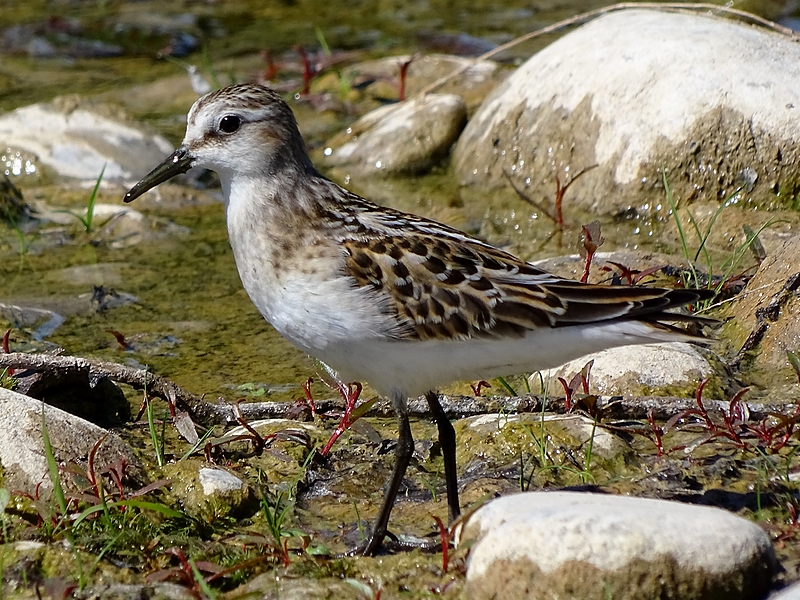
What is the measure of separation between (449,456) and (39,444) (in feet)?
5.74

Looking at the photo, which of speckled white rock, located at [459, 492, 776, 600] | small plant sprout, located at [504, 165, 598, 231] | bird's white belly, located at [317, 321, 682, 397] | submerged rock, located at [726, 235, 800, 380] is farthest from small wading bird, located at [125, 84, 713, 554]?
small plant sprout, located at [504, 165, 598, 231]

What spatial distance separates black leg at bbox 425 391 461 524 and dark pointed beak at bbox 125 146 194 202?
1.61 meters

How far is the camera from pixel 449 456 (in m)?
4.94

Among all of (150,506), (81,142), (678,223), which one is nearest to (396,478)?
(150,506)

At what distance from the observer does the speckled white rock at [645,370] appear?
580 centimetres

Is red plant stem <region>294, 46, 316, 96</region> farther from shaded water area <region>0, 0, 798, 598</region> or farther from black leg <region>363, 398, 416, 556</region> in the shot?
black leg <region>363, 398, 416, 556</region>

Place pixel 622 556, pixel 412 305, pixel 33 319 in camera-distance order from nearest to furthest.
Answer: pixel 622 556 → pixel 412 305 → pixel 33 319

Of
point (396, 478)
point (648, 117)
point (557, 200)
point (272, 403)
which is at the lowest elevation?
point (272, 403)

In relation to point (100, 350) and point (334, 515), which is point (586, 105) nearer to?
point (100, 350)

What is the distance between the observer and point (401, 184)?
9.45 meters

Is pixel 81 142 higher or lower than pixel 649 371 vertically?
higher

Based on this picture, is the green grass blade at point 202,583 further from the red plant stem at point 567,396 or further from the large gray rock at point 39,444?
the red plant stem at point 567,396

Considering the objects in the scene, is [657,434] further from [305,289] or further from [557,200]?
[557,200]

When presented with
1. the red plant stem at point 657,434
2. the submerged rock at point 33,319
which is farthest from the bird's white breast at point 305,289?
the submerged rock at point 33,319
